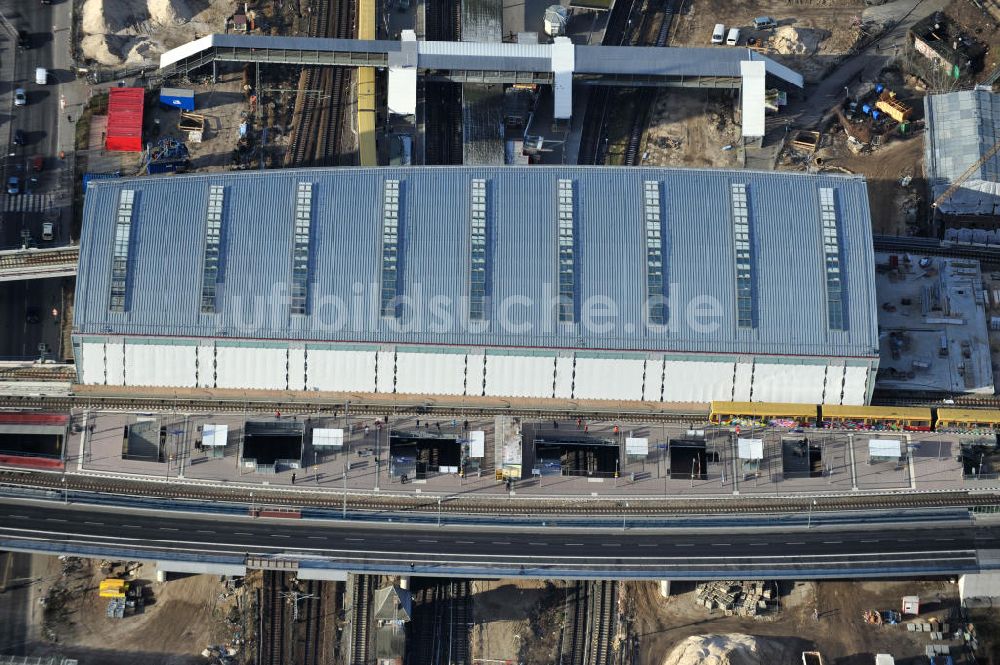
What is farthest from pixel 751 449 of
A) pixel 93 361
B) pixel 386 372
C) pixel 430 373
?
pixel 93 361

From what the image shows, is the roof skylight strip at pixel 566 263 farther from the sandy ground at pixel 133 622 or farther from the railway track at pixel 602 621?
the sandy ground at pixel 133 622

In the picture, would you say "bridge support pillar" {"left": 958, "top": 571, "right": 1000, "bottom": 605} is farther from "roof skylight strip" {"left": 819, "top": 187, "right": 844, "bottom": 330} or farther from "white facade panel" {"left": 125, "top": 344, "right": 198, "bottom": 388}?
"white facade panel" {"left": 125, "top": 344, "right": 198, "bottom": 388}

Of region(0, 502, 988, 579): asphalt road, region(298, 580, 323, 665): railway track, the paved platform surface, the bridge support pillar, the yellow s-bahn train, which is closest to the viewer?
region(0, 502, 988, 579): asphalt road

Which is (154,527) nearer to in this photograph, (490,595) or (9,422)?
(9,422)

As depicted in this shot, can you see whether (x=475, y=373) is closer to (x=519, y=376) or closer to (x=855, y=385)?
(x=519, y=376)

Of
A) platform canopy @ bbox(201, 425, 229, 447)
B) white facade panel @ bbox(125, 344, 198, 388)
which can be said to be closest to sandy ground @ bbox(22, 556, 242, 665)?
platform canopy @ bbox(201, 425, 229, 447)

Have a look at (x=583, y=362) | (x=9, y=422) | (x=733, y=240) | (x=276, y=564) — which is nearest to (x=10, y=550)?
(x=9, y=422)
